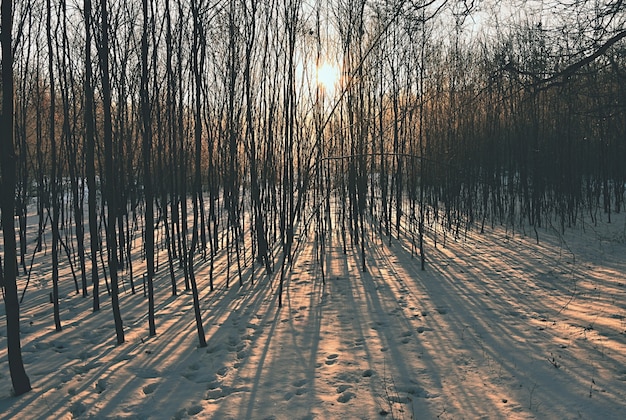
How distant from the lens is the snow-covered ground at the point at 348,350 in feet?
8.02

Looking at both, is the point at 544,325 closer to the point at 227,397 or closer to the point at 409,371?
the point at 409,371

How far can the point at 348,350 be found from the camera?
3.24m

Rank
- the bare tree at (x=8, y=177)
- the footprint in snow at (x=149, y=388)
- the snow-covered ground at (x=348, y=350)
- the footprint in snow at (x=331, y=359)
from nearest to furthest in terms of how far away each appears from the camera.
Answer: the bare tree at (x=8, y=177) < the snow-covered ground at (x=348, y=350) < the footprint in snow at (x=149, y=388) < the footprint in snow at (x=331, y=359)

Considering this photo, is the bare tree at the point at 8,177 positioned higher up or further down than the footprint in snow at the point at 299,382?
higher up

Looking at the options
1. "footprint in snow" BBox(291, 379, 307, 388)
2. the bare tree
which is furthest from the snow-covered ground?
the bare tree

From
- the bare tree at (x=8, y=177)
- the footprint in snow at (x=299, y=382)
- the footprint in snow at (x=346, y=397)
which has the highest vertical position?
the bare tree at (x=8, y=177)

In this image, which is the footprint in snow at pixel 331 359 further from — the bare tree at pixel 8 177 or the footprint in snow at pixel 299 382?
the bare tree at pixel 8 177

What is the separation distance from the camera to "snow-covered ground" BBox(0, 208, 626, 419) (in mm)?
2443

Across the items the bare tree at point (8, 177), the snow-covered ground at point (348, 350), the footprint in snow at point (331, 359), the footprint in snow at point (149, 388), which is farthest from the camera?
the footprint in snow at point (331, 359)

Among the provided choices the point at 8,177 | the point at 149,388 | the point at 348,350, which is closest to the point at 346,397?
the point at 348,350

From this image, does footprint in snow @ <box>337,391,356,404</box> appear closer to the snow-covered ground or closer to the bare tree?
the snow-covered ground

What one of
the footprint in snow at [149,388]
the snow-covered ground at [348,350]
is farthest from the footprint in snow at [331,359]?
the footprint in snow at [149,388]

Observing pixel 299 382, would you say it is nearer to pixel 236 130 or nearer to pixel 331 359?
pixel 331 359

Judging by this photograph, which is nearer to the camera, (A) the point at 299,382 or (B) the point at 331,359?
(A) the point at 299,382
